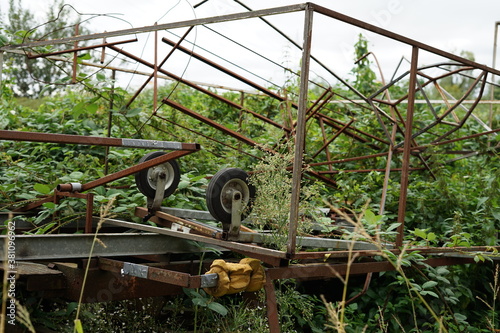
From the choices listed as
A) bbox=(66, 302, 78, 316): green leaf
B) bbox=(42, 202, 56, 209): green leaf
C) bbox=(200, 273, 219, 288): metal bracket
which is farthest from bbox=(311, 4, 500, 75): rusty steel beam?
bbox=(66, 302, 78, 316): green leaf

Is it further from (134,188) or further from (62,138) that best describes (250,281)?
(134,188)

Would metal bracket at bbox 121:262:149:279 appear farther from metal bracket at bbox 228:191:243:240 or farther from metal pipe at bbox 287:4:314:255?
metal pipe at bbox 287:4:314:255

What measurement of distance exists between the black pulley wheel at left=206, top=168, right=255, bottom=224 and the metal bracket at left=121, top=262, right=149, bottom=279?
51 centimetres

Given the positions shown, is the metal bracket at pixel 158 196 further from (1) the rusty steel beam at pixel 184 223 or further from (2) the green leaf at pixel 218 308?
(2) the green leaf at pixel 218 308

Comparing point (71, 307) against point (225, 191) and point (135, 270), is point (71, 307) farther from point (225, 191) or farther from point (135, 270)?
point (225, 191)

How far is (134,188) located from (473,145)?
430 cm

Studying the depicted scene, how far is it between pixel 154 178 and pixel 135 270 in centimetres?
115

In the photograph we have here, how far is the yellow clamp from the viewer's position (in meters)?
3.42

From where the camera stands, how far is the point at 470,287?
17.6 ft

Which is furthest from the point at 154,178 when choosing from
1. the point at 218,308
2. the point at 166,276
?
the point at 166,276

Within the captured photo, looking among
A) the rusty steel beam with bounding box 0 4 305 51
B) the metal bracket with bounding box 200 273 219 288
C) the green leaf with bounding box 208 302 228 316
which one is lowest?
the green leaf with bounding box 208 302 228 316

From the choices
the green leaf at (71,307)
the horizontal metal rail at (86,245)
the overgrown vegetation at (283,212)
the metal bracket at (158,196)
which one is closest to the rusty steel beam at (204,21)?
the overgrown vegetation at (283,212)

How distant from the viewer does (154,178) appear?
14.9 feet

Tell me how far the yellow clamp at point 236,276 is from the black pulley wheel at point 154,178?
1.14 metres
